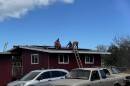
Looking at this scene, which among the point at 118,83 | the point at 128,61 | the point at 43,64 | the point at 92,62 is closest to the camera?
the point at 118,83

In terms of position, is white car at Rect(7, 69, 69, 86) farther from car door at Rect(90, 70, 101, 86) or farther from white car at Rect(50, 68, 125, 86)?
car door at Rect(90, 70, 101, 86)

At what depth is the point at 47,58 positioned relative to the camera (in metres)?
43.1

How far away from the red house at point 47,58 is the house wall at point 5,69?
819cm

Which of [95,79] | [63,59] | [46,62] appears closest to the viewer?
[95,79]

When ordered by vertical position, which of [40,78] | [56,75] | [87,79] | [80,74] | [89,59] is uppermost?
[89,59]

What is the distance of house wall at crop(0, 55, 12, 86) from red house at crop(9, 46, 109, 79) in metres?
8.19

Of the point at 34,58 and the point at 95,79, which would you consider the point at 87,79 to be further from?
the point at 34,58

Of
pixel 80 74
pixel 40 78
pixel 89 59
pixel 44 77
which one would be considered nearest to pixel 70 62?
pixel 89 59

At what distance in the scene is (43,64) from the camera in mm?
43531

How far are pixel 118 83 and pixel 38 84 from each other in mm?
4733

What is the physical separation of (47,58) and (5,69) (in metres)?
9.42

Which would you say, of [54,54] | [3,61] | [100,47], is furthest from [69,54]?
[100,47]

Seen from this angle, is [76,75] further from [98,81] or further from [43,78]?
[43,78]

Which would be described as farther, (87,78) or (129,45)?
(129,45)
